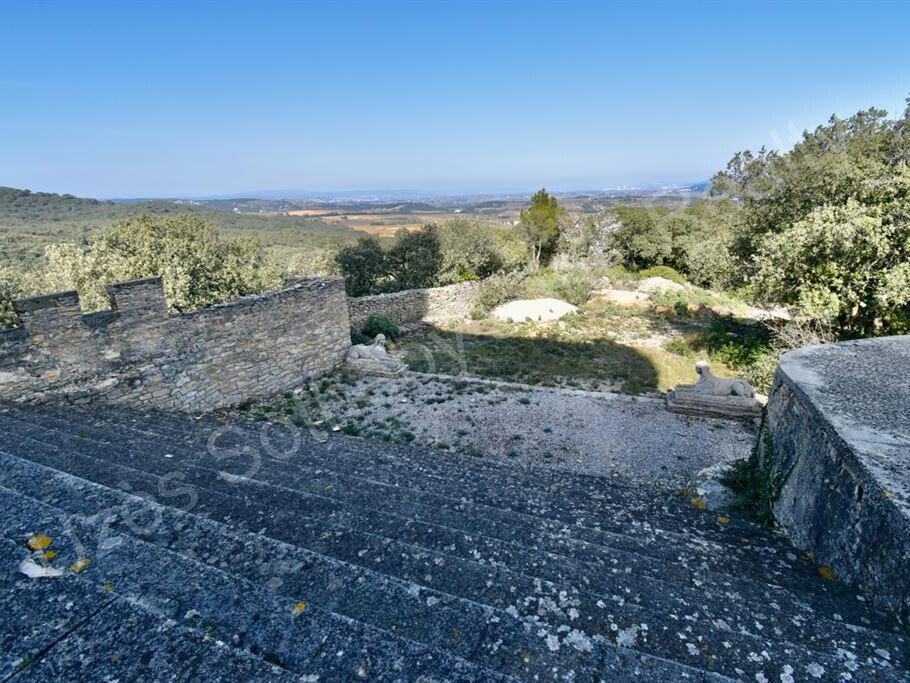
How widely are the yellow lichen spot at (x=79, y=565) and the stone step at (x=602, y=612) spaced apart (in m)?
1.11

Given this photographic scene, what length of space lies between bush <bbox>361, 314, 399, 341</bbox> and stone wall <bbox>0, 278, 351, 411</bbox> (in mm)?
3925

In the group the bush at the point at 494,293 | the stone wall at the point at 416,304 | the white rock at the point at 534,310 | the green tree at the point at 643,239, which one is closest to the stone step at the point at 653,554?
the stone wall at the point at 416,304

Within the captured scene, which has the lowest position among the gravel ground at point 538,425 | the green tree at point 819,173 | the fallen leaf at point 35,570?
the gravel ground at point 538,425

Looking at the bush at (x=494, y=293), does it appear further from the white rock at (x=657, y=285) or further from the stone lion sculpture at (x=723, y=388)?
the stone lion sculpture at (x=723, y=388)

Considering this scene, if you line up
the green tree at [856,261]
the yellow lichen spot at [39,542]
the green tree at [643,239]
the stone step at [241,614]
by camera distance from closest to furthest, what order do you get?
the stone step at [241,614]
the yellow lichen spot at [39,542]
the green tree at [856,261]
the green tree at [643,239]

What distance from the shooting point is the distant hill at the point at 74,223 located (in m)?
33.7

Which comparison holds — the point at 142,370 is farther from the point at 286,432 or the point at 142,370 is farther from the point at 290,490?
the point at 290,490

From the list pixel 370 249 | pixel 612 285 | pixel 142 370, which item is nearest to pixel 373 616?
pixel 142 370

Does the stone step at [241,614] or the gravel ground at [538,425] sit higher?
the stone step at [241,614]

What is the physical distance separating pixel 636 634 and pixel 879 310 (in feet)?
33.6

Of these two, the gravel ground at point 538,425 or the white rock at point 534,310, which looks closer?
the gravel ground at point 538,425

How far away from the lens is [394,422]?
820cm

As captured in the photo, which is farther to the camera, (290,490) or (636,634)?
(290,490)

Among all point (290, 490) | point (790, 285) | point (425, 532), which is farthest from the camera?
point (790, 285)
